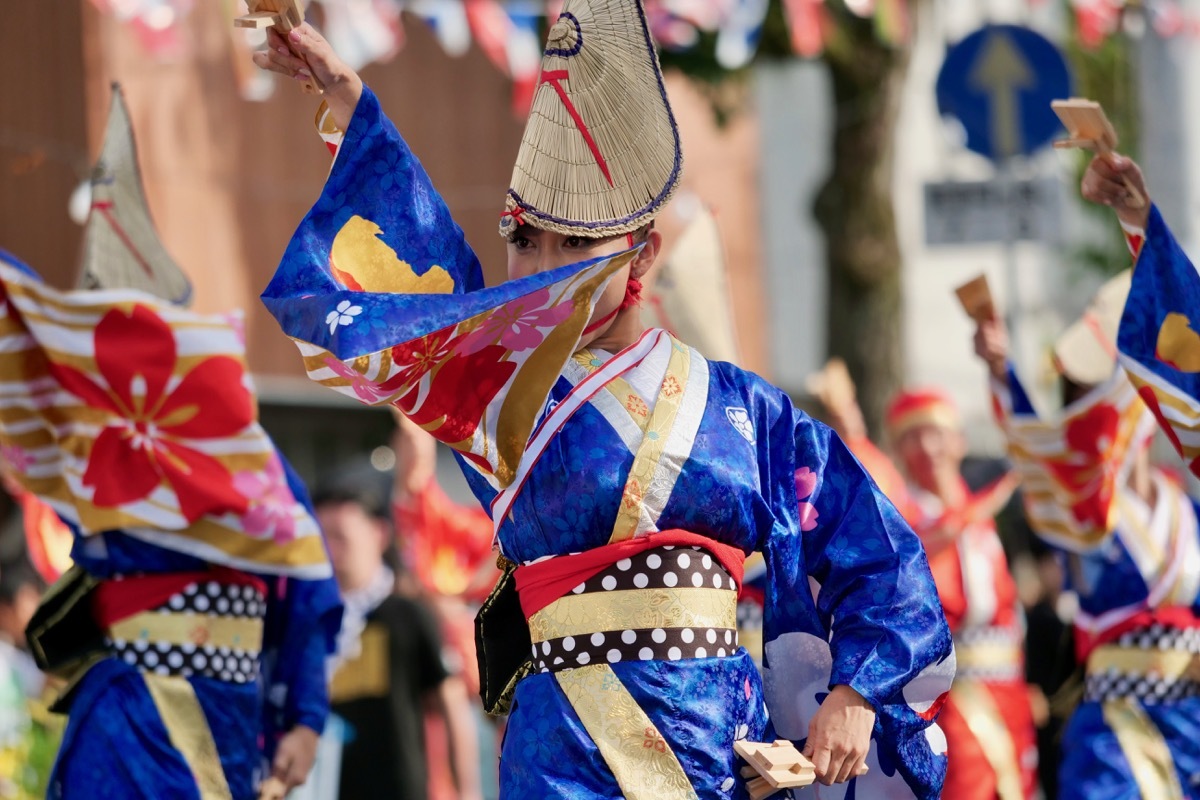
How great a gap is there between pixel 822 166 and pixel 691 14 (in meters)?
8.83

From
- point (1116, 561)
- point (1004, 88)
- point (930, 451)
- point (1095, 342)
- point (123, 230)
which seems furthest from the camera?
point (1004, 88)

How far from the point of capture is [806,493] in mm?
3363

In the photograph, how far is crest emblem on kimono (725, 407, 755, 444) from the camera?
3.28 m

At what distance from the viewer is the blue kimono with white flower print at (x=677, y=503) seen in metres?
3.10

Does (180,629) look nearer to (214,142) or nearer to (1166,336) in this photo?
(1166,336)

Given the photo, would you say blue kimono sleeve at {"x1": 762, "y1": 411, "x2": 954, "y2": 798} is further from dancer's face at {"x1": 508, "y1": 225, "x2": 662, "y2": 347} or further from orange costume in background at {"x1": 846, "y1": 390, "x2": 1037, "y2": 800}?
orange costume in background at {"x1": 846, "y1": 390, "x2": 1037, "y2": 800}

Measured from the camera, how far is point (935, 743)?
3.43 meters

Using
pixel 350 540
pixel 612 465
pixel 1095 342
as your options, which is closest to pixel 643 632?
pixel 612 465

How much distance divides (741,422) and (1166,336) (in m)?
1.28

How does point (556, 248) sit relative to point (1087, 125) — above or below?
below

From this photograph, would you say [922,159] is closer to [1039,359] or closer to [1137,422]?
[1039,359]

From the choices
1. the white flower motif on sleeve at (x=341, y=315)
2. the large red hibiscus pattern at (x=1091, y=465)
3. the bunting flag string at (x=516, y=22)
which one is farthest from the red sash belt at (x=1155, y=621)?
the bunting flag string at (x=516, y=22)

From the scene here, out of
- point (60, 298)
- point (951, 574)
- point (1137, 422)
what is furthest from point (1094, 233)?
point (60, 298)

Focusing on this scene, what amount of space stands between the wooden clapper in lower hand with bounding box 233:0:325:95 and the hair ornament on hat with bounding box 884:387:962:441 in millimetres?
4366
